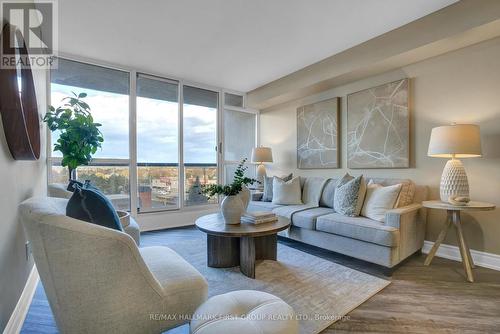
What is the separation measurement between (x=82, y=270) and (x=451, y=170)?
3051 mm

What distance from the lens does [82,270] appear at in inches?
40.4

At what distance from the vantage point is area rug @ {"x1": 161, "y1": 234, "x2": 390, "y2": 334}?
1767 millimetres

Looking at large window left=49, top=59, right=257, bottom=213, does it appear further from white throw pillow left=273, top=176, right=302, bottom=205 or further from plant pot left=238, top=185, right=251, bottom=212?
plant pot left=238, top=185, right=251, bottom=212

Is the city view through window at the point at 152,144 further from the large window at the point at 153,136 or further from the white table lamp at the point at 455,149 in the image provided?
the white table lamp at the point at 455,149

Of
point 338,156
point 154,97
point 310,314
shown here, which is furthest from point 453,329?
point 154,97

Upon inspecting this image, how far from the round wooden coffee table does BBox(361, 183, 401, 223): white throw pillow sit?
946 millimetres

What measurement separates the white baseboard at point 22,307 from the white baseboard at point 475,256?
374 cm

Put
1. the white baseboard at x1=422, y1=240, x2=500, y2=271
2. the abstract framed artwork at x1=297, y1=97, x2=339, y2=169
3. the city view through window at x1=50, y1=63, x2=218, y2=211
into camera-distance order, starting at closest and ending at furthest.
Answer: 1. the white baseboard at x1=422, y1=240, x2=500, y2=271
2. the city view through window at x1=50, y1=63, x2=218, y2=211
3. the abstract framed artwork at x1=297, y1=97, x2=339, y2=169

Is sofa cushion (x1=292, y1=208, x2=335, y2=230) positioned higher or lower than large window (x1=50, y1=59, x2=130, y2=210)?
lower

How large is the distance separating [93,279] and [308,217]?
2384 mm

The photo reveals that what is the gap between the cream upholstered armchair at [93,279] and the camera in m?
0.99

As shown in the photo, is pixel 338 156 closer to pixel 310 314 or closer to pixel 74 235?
pixel 310 314

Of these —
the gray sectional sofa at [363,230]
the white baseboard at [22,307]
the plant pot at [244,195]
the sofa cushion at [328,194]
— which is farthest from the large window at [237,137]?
the white baseboard at [22,307]

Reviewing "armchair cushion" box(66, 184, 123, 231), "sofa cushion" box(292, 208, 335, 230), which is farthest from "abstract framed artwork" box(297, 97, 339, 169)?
"armchair cushion" box(66, 184, 123, 231)
